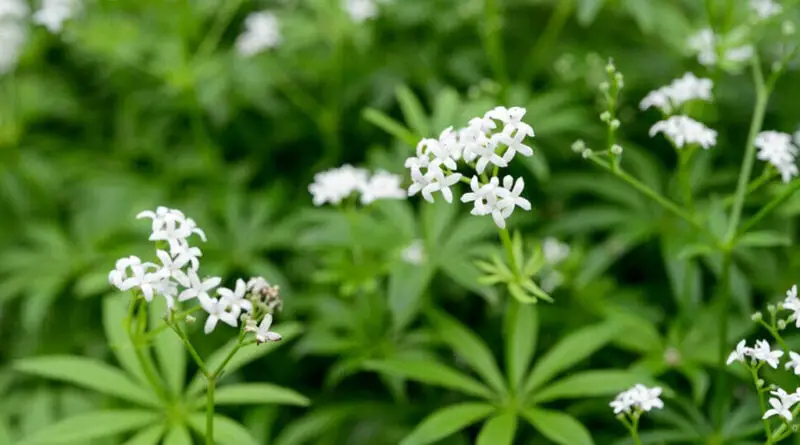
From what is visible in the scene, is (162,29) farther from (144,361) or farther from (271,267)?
(144,361)

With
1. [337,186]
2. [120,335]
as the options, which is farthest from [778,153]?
[120,335]

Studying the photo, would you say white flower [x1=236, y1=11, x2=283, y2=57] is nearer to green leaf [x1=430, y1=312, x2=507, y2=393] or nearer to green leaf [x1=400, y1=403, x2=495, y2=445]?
green leaf [x1=430, y1=312, x2=507, y2=393]

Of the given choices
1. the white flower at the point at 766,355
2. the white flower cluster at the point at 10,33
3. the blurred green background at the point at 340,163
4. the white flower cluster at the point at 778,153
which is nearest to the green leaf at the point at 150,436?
the blurred green background at the point at 340,163

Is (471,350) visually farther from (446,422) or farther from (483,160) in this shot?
(483,160)

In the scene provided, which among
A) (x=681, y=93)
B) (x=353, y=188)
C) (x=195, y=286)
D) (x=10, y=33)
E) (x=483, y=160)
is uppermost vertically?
(x=10, y=33)

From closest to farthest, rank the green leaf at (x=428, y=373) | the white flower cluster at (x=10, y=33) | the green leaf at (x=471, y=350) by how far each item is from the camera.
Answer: the green leaf at (x=428, y=373) < the green leaf at (x=471, y=350) < the white flower cluster at (x=10, y=33)

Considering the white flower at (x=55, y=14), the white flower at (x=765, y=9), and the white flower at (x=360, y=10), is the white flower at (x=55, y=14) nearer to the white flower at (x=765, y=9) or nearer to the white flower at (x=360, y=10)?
the white flower at (x=360, y=10)
